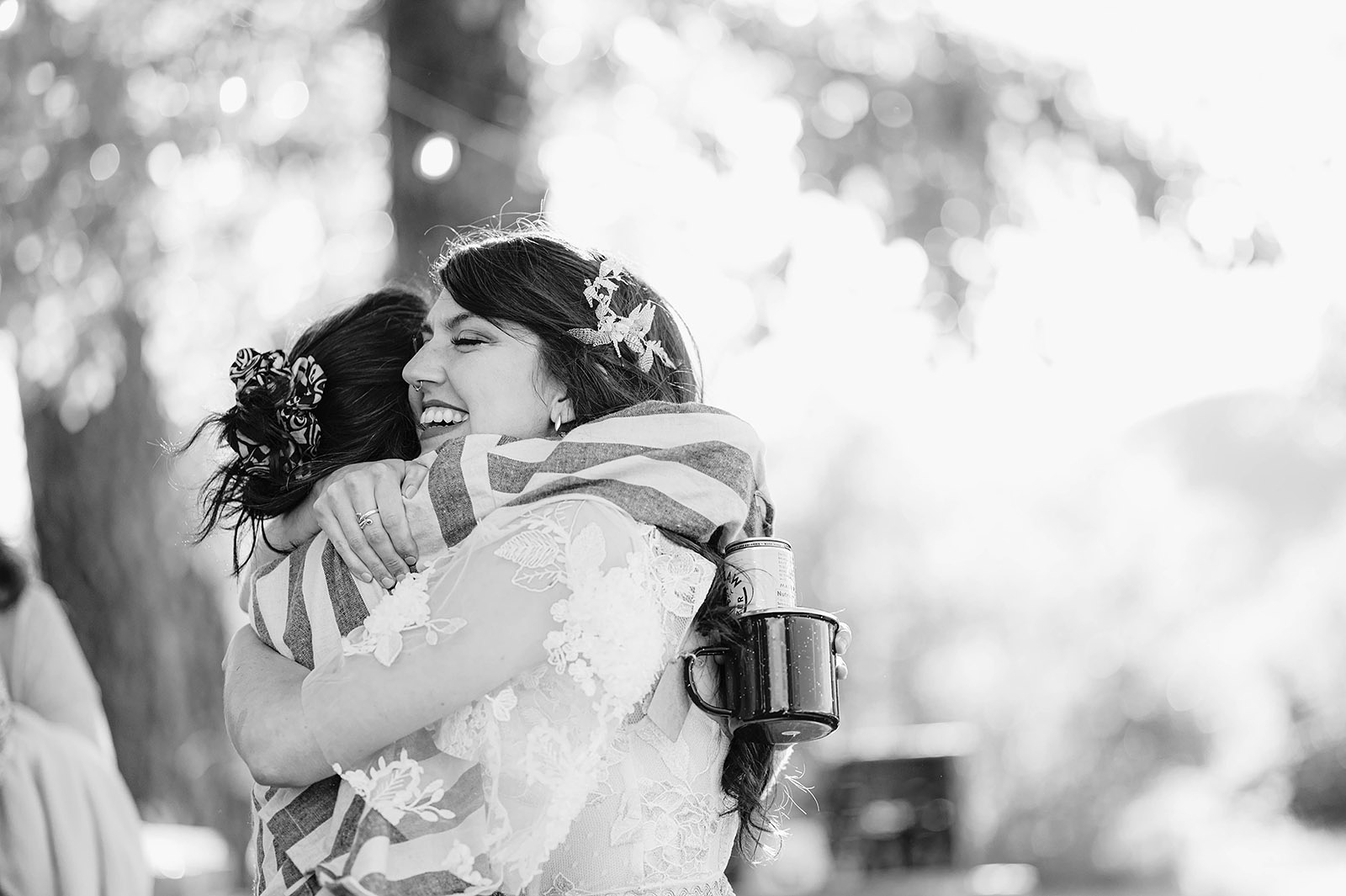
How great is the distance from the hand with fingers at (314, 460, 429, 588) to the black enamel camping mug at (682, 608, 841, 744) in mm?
485

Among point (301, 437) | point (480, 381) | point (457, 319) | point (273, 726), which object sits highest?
point (457, 319)

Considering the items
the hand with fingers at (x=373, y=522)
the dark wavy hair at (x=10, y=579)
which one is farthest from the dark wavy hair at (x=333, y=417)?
the dark wavy hair at (x=10, y=579)

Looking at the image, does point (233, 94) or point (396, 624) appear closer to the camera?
A: point (396, 624)

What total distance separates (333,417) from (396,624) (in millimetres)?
779

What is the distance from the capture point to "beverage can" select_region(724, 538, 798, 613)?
2184mm

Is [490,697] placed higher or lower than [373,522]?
lower

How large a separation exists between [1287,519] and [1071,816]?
7899mm

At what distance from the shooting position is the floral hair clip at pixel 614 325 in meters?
2.33

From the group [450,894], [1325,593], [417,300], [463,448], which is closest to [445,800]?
[450,894]

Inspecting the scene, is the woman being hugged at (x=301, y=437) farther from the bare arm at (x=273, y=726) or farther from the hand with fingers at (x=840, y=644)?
the hand with fingers at (x=840, y=644)

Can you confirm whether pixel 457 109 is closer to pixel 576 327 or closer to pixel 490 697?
pixel 576 327

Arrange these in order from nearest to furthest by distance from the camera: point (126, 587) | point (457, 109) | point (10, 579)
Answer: point (10, 579), point (457, 109), point (126, 587)

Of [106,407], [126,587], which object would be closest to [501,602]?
[126,587]

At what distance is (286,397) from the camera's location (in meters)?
2.44
